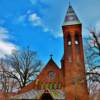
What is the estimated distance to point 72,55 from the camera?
4228 centimetres

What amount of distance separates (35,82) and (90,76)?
2138cm

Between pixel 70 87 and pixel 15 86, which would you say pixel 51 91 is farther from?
pixel 15 86

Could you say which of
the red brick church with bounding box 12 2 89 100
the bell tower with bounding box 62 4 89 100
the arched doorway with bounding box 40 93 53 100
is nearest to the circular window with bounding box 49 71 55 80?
the red brick church with bounding box 12 2 89 100

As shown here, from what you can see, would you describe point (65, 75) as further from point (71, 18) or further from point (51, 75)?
point (71, 18)

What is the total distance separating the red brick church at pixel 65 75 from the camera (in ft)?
131

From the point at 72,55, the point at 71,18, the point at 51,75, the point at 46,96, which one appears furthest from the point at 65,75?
the point at 71,18

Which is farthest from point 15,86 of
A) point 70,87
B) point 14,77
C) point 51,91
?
point 70,87

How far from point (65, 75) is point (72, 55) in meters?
3.79

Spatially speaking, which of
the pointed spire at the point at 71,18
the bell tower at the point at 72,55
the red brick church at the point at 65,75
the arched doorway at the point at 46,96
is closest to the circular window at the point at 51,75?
the red brick church at the point at 65,75

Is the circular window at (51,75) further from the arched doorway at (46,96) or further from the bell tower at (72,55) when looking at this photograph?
the arched doorway at (46,96)

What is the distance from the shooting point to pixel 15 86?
155ft

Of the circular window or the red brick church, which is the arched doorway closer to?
the red brick church

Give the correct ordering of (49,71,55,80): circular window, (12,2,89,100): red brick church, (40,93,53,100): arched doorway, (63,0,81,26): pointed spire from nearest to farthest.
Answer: (40,93,53,100): arched doorway → (12,2,89,100): red brick church → (49,71,55,80): circular window → (63,0,81,26): pointed spire

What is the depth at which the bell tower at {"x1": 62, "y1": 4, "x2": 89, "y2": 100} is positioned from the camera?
39969 mm
